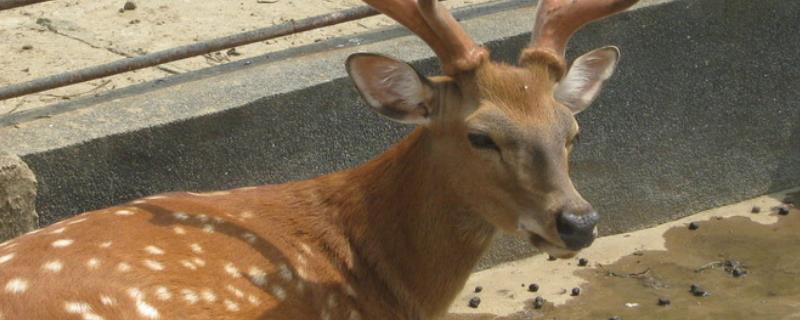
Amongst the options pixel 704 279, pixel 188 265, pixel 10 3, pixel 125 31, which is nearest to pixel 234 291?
pixel 188 265

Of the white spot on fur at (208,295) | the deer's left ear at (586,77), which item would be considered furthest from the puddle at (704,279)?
the white spot on fur at (208,295)

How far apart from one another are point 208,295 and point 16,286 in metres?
0.63

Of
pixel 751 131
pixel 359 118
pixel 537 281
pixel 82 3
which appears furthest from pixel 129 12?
pixel 751 131

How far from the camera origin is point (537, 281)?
6.66m

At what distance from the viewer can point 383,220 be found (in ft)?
17.5

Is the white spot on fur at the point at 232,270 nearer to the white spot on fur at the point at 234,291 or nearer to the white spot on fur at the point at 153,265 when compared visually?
the white spot on fur at the point at 234,291

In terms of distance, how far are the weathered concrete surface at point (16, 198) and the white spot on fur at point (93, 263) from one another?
Result: 2.68 ft

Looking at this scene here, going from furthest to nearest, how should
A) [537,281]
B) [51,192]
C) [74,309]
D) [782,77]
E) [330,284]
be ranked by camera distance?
[782,77] < [537,281] < [51,192] < [330,284] < [74,309]

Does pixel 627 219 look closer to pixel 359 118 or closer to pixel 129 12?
pixel 359 118

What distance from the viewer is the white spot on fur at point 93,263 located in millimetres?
4696

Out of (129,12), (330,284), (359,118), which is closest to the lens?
(330,284)

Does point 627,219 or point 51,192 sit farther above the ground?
point 51,192

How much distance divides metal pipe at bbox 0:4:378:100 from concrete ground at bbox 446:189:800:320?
4.28 ft

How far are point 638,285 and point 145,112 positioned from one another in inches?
90.4
